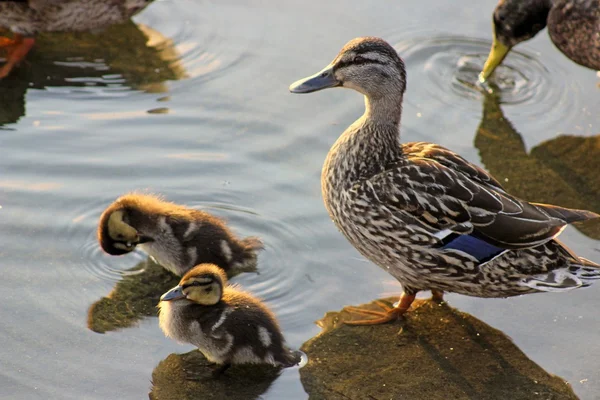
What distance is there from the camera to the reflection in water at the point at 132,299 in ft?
13.4

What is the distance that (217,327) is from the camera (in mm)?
3863

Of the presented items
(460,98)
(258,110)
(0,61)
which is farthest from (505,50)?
(0,61)

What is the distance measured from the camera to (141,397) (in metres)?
3.68

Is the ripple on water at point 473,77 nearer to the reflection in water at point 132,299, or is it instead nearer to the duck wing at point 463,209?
the duck wing at point 463,209

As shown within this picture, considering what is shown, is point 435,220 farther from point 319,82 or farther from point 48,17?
point 48,17

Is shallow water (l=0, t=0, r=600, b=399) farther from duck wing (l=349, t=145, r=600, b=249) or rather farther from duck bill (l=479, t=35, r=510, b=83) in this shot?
duck wing (l=349, t=145, r=600, b=249)

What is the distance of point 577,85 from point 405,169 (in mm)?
2294

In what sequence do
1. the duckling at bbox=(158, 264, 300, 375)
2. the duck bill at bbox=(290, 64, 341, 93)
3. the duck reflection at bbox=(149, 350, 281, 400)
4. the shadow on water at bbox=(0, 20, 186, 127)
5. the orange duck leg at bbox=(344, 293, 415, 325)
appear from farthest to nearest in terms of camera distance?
1. the shadow on water at bbox=(0, 20, 186, 127)
2. the duck bill at bbox=(290, 64, 341, 93)
3. the orange duck leg at bbox=(344, 293, 415, 325)
4. the duckling at bbox=(158, 264, 300, 375)
5. the duck reflection at bbox=(149, 350, 281, 400)

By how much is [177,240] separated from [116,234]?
11.1 inches

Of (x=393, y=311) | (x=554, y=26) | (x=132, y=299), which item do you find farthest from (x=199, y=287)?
(x=554, y=26)

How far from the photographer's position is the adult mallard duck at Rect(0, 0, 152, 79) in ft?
19.7

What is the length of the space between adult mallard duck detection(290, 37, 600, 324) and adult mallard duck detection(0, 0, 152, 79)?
2.43 m

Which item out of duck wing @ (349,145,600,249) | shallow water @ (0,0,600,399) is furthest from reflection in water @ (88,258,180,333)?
duck wing @ (349,145,600,249)

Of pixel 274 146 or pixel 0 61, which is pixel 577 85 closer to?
pixel 274 146
